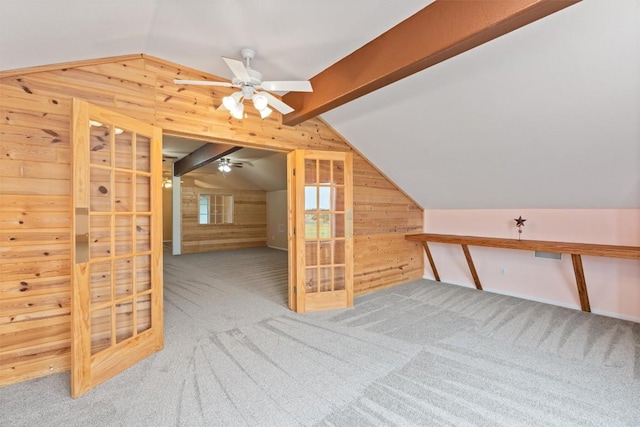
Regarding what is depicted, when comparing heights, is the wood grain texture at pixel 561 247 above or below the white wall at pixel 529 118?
→ below

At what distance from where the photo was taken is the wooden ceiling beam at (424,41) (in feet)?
5.08

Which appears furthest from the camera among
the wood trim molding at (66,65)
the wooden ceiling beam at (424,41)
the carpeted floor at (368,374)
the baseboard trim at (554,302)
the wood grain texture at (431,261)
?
the wood grain texture at (431,261)

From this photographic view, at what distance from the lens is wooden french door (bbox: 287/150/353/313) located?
3492 millimetres

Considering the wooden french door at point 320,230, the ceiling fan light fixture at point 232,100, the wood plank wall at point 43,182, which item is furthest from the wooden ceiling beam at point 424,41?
the wood plank wall at point 43,182

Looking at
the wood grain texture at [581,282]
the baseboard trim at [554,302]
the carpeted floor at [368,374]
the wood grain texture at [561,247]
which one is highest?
the wood grain texture at [561,247]

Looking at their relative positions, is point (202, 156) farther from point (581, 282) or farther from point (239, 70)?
point (581, 282)

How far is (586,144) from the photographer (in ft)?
8.29

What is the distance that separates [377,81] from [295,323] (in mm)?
2510

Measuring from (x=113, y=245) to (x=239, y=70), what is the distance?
166cm

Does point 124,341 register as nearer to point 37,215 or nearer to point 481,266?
point 37,215

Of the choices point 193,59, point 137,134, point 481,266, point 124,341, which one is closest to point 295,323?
point 124,341

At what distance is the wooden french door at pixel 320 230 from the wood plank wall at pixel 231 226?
239 inches

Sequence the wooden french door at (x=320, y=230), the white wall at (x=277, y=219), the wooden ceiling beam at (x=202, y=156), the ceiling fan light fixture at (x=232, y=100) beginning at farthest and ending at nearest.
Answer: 1. the white wall at (x=277, y=219)
2. the wooden ceiling beam at (x=202, y=156)
3. the wooden french door at (x=320, y=230)
4. the ceiling fan light fixture at (x=232, y=100)

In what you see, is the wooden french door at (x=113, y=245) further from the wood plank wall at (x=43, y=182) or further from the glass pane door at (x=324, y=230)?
the glass pane door at (x=324, y=230)
